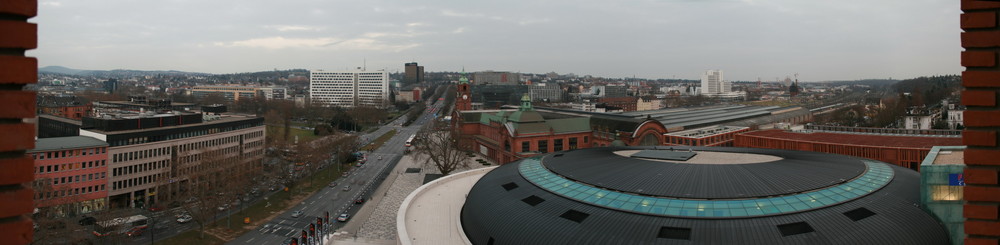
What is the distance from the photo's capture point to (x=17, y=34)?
6.64 metres

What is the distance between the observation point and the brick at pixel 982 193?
28.3 feet

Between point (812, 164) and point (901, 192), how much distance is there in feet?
17.5

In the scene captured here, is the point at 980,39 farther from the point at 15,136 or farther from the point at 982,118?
the point at 15,136

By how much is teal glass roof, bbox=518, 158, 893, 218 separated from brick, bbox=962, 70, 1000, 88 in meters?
21.4

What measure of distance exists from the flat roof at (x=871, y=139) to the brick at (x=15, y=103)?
7741 cm

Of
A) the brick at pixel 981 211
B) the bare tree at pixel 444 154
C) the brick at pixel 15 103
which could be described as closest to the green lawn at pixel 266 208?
the bare tree at pixel 444 154

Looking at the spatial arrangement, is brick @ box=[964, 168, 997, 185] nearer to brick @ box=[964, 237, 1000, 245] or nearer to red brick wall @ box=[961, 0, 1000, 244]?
red brick wall @ box=[961, 0, 1000, 244]

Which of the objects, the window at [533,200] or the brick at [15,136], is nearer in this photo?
the brick at [15,136]

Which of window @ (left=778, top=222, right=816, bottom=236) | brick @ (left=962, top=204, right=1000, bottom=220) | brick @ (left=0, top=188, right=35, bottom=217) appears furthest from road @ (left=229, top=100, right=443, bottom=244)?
brick @ (left=962, top=204, right=1000, bottom=220)

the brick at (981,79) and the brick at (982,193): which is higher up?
the brick at (981,79)

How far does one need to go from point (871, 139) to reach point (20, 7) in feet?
284

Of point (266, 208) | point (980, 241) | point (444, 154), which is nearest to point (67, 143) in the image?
point (266, 208)

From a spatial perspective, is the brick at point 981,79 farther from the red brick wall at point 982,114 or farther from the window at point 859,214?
the window at point 859,214

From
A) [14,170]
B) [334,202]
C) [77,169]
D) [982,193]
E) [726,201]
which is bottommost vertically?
[334,202]
